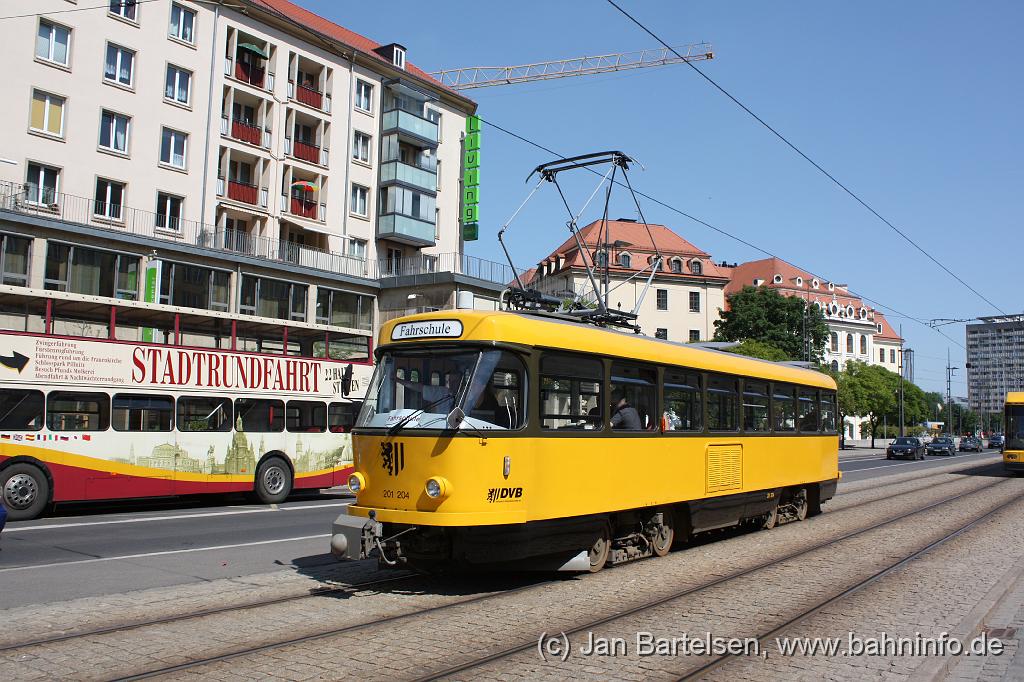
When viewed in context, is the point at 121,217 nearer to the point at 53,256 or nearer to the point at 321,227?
the point at 53,256

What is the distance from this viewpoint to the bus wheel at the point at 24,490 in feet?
48.3

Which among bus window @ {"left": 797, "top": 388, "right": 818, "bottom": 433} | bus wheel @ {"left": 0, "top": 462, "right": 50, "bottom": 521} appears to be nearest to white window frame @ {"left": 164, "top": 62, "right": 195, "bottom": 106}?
bus wheel @ {"left": 0, "top": 462, "right": 50, "bottom": 521}

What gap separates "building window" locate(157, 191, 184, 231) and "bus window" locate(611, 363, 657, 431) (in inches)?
1154

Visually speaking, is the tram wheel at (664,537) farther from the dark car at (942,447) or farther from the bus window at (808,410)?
the dark car at (942,447)

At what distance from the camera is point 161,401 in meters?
17.0

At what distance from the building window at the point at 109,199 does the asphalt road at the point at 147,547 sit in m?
18.3

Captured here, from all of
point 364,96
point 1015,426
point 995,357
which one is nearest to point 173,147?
point 364,96

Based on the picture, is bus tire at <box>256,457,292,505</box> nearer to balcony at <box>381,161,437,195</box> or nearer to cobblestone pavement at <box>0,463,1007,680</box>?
cobblestone pavement at <box>0,463,1007,680</box>

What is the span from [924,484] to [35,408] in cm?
2505

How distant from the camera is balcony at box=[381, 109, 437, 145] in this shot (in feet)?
147

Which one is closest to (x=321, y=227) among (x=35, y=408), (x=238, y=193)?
(x=238, y=193)

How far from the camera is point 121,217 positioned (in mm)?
33781

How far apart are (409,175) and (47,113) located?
1775 cm

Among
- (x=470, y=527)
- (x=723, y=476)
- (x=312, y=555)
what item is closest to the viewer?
(x=470, y=527)
